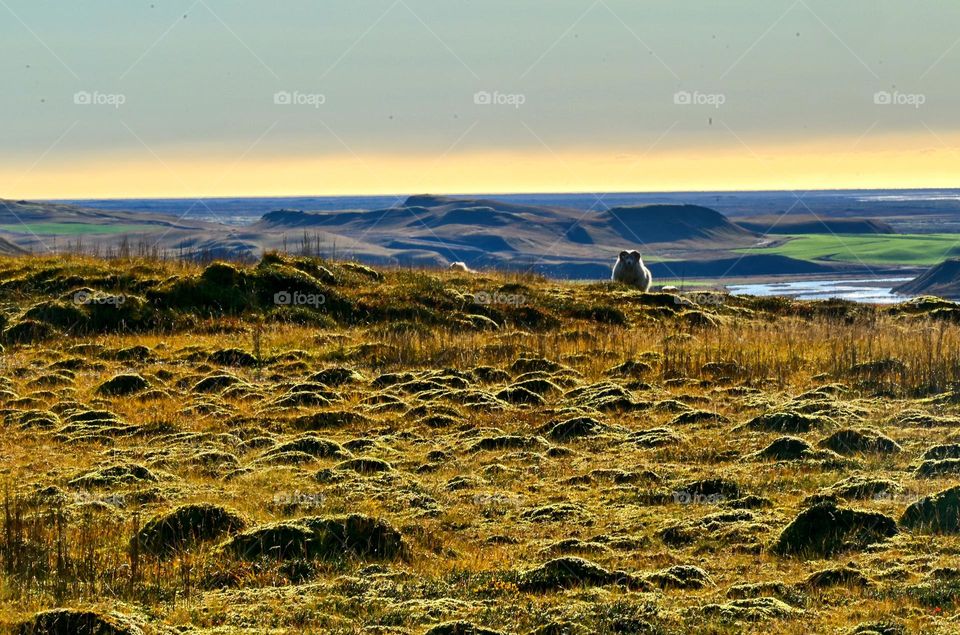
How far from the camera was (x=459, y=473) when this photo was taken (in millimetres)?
15320

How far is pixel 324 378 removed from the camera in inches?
904

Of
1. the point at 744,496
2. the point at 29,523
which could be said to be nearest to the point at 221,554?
the point at 29,523

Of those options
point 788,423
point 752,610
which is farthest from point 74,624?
point 788,423

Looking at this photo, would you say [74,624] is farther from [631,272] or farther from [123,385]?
[631,272]

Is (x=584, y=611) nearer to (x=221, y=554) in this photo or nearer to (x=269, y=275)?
(x=221, y=554)

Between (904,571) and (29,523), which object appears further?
(29,523)

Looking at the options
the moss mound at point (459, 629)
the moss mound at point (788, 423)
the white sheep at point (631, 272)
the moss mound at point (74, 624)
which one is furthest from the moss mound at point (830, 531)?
the white sheep at point (631, 272)

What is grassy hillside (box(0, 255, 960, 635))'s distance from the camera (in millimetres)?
9648

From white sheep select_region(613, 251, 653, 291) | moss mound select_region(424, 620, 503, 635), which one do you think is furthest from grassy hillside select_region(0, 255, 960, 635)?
white sheep select_region(613, 251, 653, 291)

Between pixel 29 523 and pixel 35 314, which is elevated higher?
pixel 35 314

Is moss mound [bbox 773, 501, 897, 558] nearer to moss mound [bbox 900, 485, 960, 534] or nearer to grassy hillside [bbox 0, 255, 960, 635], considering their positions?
grassy hillside [bbox 0, 255, 960, 635]

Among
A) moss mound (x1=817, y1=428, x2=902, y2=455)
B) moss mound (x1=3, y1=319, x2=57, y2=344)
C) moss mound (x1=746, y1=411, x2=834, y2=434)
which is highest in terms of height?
moss mound (x1=3, y1=319, x2=57, y2=344)

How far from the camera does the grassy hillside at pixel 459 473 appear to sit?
9.65 meters

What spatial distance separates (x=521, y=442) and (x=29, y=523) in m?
7.67
